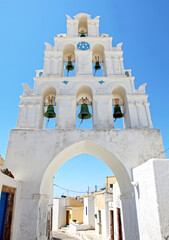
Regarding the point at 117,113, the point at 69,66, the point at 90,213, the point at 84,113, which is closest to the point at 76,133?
the point at 84,113

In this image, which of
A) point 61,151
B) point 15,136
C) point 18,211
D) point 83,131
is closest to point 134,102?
point 83,131

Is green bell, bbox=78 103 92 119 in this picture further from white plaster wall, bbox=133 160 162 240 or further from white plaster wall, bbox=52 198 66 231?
white plaster wall, bbox=52 198 66 231

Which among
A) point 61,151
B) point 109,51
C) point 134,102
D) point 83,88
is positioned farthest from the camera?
point 109,51

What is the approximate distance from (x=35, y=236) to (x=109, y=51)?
25.1ft

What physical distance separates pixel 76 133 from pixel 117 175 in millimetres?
2258

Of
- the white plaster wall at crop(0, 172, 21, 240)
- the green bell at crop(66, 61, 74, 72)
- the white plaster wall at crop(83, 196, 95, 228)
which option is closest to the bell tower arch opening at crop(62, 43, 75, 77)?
the green bell at crop(66, 61, 74, 72)

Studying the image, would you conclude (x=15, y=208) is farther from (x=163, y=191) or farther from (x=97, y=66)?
(x=97, y=66)

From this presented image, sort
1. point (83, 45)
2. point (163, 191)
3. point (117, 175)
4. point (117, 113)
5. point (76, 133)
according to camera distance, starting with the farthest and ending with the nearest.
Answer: point (83, 45), point (117, 113), point (117, 175), point (76, 133), point (163, 191)

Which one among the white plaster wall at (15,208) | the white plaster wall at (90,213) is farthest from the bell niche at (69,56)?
the white plaster wall at (90,213)

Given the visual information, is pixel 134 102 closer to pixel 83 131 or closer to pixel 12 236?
pixel 83 131

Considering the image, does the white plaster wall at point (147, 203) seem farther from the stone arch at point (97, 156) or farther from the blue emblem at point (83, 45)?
the blue emblem at point (83, 45)

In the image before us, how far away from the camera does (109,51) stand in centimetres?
822

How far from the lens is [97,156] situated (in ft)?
23.6

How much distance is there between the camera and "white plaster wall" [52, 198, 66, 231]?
2235 centimetres
